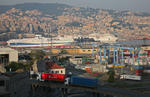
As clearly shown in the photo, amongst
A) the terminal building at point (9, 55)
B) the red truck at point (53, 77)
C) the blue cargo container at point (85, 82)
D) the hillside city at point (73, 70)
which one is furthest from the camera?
the terminal building at point (9, 55)

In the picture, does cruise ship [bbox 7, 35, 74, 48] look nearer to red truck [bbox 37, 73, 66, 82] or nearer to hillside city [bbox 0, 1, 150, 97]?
hillside city [bbox 0, 1, 150, 97]

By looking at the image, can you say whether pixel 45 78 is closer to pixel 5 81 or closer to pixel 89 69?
pixel 5 81

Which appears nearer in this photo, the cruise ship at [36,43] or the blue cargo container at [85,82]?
the blue cargo container at [85,82]

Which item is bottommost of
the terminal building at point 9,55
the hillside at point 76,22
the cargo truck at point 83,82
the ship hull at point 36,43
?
the cargo truck at point 83,82

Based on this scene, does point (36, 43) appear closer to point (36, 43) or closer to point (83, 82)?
point (36, 43)

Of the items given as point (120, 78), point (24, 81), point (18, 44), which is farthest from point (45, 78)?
point (18, 44)

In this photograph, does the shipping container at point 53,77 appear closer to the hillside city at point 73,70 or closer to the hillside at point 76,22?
the hillside city at point 73,70

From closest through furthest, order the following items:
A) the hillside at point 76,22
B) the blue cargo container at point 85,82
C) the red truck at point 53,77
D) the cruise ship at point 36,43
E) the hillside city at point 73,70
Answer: the hillside city at point 73,70
the blue cargo container at point 85,82
the red truck at point 53,77
the cruise ship at point 36,43
the hillside at point 76,22

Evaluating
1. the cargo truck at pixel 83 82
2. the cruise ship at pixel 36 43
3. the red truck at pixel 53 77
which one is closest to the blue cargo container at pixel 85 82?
the cargo truck at pixel 83 82

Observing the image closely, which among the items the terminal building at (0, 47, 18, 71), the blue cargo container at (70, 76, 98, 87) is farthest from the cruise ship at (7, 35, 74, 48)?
the blue cargo container at (70, 76, 98, 87)

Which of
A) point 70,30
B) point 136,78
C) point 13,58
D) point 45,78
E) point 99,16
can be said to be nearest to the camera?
point 45,78

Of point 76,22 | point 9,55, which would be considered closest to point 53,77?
point 9,55
